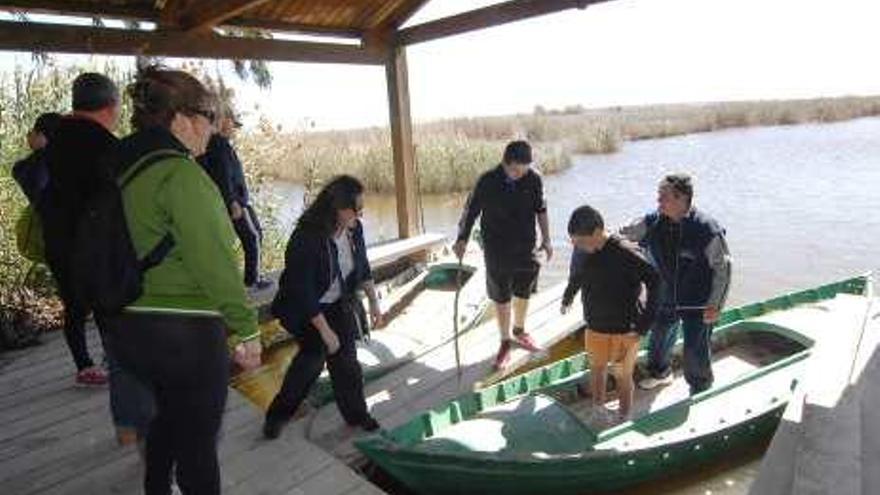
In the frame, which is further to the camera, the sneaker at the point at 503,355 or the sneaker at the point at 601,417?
the sneaker at the point at 503,355

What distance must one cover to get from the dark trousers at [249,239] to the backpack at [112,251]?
3.73m

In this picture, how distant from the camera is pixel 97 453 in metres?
3.94

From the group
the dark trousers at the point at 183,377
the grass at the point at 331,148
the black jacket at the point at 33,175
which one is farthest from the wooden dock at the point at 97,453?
the grass at the point at 331,148

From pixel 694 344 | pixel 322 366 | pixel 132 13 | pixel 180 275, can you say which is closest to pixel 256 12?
pixel 132 13

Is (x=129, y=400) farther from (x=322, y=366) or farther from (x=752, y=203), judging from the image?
(x=752, y=203)

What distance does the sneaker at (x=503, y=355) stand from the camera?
5334mm

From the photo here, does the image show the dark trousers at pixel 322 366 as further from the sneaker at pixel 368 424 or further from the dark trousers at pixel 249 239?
the dark trousers at pixel 249 239

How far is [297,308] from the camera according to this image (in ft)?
12.0

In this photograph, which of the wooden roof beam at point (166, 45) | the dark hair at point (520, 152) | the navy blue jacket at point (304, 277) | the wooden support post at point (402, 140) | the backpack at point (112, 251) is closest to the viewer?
the backpack at point (112, 251)

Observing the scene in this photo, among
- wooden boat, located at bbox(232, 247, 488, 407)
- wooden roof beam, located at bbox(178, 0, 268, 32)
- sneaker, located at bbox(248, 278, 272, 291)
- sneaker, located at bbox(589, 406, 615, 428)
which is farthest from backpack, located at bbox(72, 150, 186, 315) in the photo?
sneaker, located at bbox(248, 278, 272, 291)

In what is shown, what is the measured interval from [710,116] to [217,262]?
127ft

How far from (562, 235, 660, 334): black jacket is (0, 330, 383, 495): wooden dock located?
168 centimetres

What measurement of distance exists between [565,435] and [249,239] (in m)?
3.38

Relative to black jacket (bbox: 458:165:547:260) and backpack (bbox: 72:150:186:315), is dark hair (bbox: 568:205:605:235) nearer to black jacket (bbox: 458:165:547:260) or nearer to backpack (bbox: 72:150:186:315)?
black jacket (bbox: 458:165:547:260)
